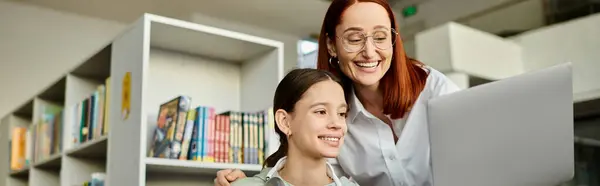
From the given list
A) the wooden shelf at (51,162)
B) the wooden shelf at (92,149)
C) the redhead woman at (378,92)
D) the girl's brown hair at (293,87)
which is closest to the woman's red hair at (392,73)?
the redhead woman at (378,92)

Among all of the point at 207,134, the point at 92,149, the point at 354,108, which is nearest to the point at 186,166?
the point at 207,134

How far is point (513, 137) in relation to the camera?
97 cm

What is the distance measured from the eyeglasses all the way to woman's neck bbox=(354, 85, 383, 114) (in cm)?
13

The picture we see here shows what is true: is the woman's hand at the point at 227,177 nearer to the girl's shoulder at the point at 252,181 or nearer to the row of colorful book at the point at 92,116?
the girl's shoulder at the point at 252,181

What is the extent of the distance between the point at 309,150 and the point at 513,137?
1.23 ft

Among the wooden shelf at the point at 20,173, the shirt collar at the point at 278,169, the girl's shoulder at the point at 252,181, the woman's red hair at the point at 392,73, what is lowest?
the wooden shelf at the point at 20,173

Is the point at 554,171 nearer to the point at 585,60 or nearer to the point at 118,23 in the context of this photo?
the point at 585,60

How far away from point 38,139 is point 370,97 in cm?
242

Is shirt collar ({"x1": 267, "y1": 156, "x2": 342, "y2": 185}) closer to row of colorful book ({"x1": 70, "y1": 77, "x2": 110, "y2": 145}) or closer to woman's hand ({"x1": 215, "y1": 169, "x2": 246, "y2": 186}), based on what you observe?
woman's hand ({"x1": 215, "y1": 169, "x2": 246, "y2": 186})

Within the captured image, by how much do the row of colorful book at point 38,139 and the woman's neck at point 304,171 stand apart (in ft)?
6.72

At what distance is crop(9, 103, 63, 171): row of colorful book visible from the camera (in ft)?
10.2

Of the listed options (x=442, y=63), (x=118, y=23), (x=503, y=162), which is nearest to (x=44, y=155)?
(x=118, y=23)

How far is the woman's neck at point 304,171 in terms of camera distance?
1190 millimetres

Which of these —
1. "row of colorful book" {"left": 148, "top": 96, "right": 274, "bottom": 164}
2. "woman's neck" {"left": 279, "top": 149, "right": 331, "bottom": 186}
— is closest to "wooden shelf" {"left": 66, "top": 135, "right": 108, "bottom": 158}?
"row of colorful book" {"left": 148, "top": 96, "right": 274, "bottom": 164}
